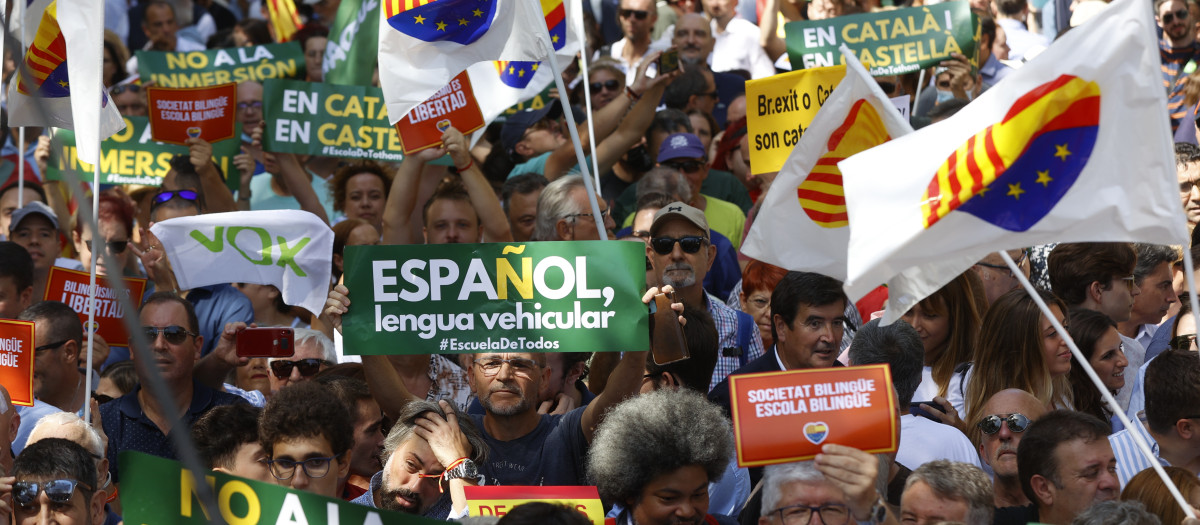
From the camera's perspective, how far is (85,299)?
7.86m

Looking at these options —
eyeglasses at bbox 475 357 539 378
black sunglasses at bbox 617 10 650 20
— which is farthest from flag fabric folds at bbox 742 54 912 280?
black sunglasses at bbox 617 10 650 20

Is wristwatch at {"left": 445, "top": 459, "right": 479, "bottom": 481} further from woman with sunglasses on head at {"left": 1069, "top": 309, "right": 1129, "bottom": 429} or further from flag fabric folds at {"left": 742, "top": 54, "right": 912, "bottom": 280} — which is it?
woman with sunglasses on head at {"left": 1069, "top": 309, "right": 1129, "bottom": 429}

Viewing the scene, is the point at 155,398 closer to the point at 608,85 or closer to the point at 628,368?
the point at 628,368

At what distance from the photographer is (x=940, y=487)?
4.74m

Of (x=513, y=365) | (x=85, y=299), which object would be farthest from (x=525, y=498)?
(x=85, y=299)

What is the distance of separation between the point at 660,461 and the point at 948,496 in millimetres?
916

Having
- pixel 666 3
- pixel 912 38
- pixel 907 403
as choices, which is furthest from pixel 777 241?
pixel 666 3

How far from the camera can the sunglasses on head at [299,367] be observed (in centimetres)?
689

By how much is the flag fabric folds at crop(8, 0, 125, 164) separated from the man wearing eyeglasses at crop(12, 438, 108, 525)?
205 centimetres

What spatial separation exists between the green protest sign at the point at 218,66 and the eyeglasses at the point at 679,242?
5.73 m

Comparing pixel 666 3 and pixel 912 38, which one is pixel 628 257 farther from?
pixel 666 3

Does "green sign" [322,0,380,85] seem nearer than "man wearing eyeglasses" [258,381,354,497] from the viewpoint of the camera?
No

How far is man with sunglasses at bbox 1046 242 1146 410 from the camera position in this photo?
724 cm

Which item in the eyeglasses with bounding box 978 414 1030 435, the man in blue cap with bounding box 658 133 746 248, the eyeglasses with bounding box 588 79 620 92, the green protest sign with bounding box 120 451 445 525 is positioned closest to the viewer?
the green protest sign with bounding box 120 451 445 525
